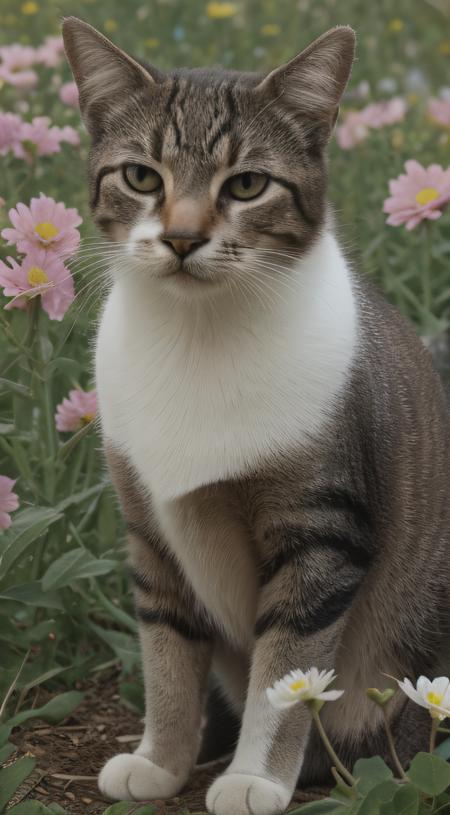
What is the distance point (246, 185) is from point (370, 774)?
3.73 feet

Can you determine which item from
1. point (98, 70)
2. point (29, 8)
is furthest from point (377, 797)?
point (29, 8)

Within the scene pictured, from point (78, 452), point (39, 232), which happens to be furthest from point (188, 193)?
point (78, 452)

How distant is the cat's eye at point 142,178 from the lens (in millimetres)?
2434

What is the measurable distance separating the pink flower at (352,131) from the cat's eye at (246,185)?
2567 millimetres

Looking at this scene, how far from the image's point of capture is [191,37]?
A: 21.5ft

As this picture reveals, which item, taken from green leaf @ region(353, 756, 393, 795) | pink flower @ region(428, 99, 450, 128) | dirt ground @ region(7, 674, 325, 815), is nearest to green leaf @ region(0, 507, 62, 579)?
dirt ground @ region(7, 674, 325, 815)

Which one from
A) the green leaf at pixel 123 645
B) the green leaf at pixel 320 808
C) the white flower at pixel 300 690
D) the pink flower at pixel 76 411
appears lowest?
the green leaf at pixel 123 645

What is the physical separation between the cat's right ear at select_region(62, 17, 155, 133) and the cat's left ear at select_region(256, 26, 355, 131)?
0.86ft

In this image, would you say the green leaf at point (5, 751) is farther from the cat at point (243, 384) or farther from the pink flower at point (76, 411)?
the pink flower at point (76, 411)

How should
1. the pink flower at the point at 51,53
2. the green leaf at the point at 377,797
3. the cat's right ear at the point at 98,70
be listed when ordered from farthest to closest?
the pink flower at the point at 51,53
the cat's right ear at the point at 98,70
the green leaf at the point at 377,797

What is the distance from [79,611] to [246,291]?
3.56ft

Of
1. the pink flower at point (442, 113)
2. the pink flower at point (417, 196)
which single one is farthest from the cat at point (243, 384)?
the pink flower at point (442, 113)

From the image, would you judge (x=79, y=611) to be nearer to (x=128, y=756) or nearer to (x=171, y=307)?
(x=128, y=756)

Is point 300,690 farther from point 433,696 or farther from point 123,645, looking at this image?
point 123,645
